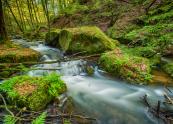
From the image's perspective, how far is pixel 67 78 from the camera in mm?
7672

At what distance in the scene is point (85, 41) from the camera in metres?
10.4

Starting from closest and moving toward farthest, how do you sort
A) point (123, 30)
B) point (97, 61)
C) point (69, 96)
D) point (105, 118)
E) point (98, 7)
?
point (105, 118) < point (69, 96) < point (97, 61) < point (123, 30) < point (98, 7)

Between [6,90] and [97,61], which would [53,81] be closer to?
[6,90]

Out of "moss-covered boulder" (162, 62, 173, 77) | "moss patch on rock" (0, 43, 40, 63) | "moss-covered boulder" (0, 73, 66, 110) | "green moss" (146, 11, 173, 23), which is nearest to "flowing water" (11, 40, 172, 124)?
"moss-covered boulder" (0, 73, 66, 110)

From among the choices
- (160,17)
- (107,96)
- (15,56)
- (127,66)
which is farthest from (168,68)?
(15,56)

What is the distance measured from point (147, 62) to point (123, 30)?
15.3ft

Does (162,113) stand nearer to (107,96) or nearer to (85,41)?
(107,96)

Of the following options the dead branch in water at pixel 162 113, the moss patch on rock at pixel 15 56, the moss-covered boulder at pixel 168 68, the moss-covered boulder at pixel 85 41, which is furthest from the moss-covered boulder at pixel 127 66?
the moss patch on rock at pixel 15 56

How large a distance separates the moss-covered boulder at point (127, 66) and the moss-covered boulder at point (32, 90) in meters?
2.27

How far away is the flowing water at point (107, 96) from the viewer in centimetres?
532

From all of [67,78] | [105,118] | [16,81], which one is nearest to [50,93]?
[16,81]

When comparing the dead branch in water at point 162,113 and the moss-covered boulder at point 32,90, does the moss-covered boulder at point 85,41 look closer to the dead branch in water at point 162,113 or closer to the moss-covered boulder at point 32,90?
the moss-covered boulder at point 32,90

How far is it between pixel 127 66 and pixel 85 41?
3.18 m

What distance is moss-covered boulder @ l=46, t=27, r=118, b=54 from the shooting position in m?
10.0
